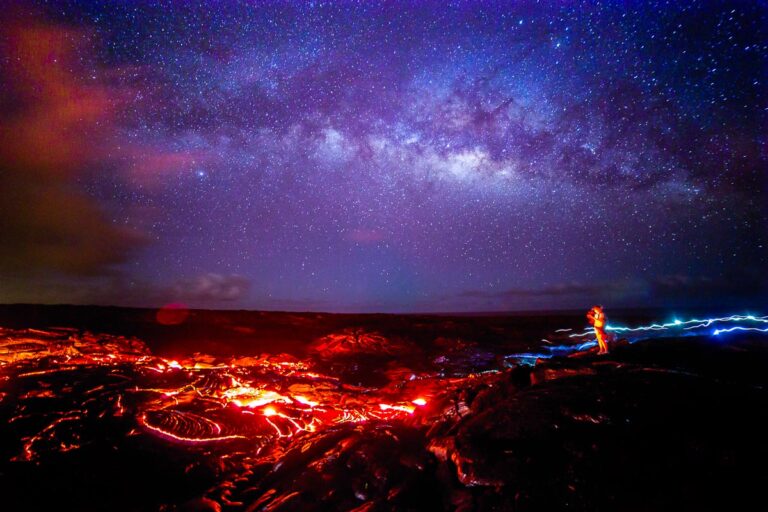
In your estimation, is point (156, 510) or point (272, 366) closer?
point (156, 510)

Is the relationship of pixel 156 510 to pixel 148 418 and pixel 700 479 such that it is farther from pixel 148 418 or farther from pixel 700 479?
Answer: pixel 700 479

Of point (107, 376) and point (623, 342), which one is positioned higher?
point (623, 342)

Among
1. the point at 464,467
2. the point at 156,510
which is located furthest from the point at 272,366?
the point at 464,467

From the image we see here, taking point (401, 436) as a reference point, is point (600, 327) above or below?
above

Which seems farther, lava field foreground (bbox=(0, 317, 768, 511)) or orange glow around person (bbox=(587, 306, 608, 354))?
orange glow around person (bbox=(587, 306, 608, 354))

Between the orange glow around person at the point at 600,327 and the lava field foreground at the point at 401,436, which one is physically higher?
the orange glow around person at the point at 600,327

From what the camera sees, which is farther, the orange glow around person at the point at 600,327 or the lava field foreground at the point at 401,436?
the orange glow around person at the point at 600,327

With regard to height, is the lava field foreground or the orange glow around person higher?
the orange glow around person

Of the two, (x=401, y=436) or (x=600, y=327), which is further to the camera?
(x=600, y=327)
